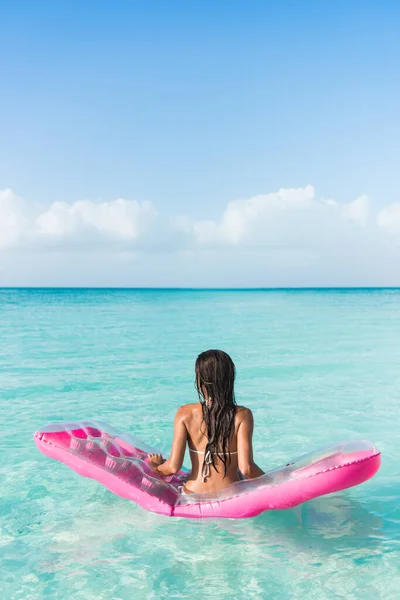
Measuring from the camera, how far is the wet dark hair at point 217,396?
10.5 feet

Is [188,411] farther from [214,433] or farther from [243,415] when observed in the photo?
[243,415]

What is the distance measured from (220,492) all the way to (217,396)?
627 mm

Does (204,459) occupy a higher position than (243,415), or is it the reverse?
(243,415)

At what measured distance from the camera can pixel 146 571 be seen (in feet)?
10.7

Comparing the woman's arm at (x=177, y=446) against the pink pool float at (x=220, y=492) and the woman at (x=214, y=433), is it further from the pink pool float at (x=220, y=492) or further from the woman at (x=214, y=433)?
the pink pool float at (x=220, y=492)

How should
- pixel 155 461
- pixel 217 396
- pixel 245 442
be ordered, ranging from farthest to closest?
pixel 155 461, pixel 245 442, pixel 217 396

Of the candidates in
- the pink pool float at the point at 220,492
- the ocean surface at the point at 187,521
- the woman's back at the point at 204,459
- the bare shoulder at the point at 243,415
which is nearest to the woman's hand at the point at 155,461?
the pink pool float at the point at 220,492

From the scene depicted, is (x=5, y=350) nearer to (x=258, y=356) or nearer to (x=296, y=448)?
(x=258, y=356)

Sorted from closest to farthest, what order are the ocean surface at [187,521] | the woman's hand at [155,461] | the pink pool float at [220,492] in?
the ocean surface at [187,521] → the pink pool float at [220,492] → the woman's hand at [155,461]

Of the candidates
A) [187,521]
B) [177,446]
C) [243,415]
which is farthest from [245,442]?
[187,521]

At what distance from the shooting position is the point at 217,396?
3.25m

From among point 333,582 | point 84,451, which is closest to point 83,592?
point 84,451

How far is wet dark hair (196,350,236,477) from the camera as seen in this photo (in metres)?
3.20

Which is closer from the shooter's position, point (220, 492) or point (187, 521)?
point (220, 492)
